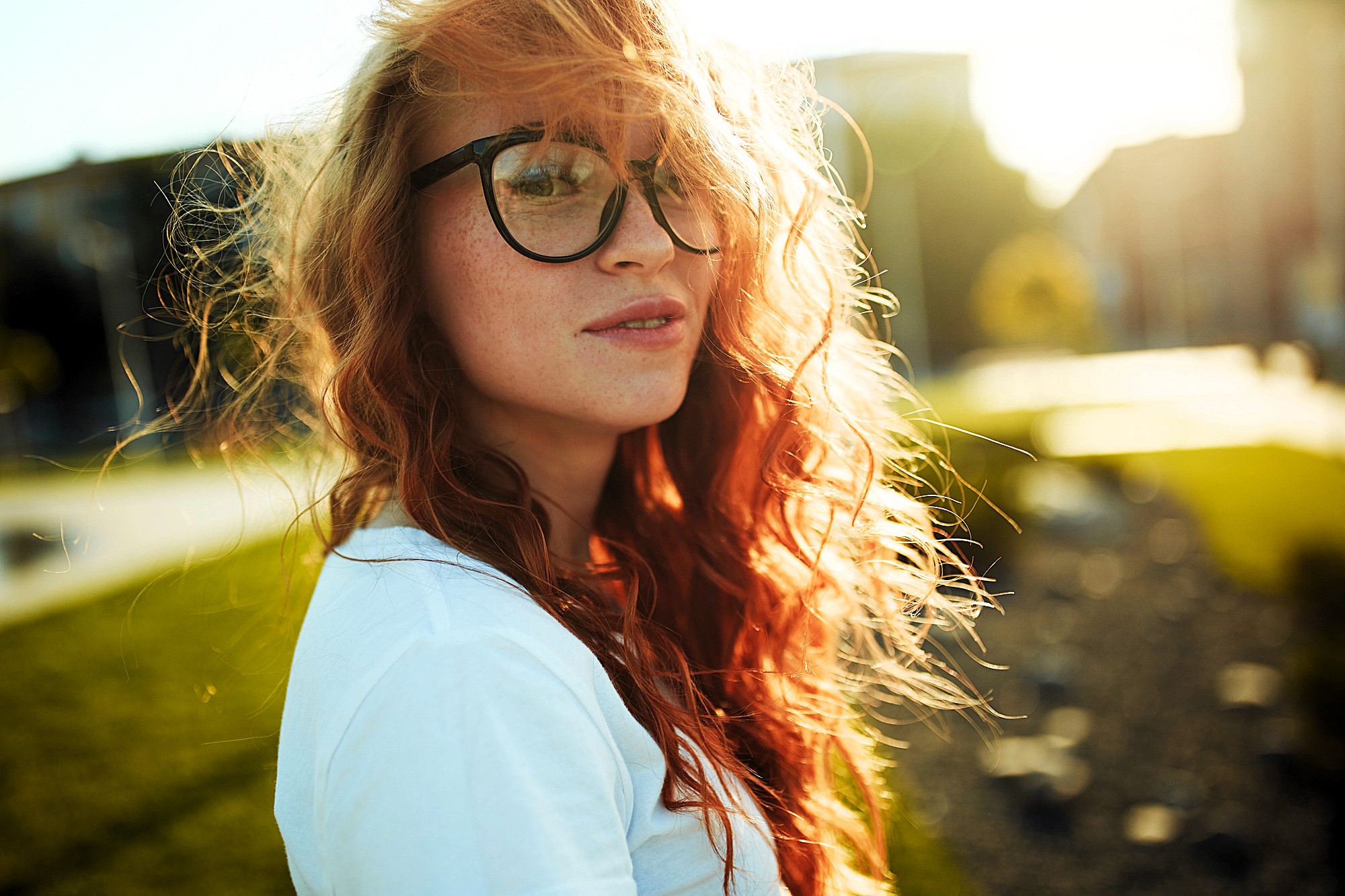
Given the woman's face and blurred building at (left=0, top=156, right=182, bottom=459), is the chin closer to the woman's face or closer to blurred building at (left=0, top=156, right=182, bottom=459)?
the woman's face

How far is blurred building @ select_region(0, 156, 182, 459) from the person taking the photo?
29.2 metres

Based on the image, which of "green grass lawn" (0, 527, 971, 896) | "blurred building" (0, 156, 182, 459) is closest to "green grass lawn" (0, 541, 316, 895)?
"green grass lawn" (0, 527, 971, 896)

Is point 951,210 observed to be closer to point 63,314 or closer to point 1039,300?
point 1039,300

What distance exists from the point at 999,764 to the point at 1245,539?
5.26 m

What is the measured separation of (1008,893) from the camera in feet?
12.2

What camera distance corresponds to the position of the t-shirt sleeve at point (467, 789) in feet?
3.05

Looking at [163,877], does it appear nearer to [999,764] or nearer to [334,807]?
[334,807]

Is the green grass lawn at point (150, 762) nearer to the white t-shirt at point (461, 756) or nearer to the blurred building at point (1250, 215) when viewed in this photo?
the white t-shirt at point (461, 756)

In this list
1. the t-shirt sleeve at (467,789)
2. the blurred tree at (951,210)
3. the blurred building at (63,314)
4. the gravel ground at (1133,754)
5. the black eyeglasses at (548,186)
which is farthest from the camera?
the blurred tree at (951,210)

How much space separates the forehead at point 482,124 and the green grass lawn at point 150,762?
86 cm

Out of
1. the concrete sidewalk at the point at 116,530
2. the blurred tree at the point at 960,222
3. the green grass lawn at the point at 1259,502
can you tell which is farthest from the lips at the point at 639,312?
the blurred tree at the point at 960,222

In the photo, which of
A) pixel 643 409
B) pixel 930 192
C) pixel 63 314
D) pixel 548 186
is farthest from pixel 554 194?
pixel 930 192

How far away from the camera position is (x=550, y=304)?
1.53 m

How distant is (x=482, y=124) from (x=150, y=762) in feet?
15.2
